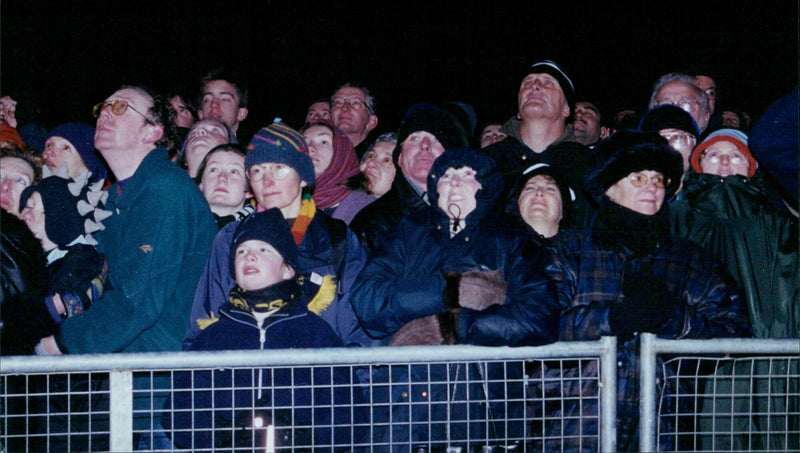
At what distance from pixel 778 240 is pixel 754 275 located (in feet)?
0.75

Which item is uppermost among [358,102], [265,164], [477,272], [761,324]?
[358,102]

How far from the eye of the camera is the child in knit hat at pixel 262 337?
3594 millimetres

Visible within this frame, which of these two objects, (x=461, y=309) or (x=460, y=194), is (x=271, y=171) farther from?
(x=461, y=309)

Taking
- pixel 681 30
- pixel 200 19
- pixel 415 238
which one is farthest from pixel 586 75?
pixel 415 238

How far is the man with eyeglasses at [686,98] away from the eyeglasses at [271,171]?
2598mm

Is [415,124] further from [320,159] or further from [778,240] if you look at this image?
[778,240]

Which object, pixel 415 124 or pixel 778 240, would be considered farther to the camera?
pixel 415 124

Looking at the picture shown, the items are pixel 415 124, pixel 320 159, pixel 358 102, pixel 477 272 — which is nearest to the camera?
pixel 477 272

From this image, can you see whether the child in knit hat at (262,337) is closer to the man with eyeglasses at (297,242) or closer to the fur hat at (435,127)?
the man with eyeglasses at (297,242)

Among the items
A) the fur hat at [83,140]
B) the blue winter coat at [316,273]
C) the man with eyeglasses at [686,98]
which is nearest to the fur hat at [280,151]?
the blue winter coat at [316,273]

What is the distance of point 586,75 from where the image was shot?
8984 mm

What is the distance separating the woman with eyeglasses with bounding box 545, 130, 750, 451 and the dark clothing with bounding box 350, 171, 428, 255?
3.11ft

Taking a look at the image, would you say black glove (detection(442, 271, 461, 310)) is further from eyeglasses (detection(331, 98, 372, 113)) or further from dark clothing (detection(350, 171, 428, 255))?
eyeglasses (detection(331, 98, 372, 113))

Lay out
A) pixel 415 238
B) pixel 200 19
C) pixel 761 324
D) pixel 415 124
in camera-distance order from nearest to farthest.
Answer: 1. pixel 415 238
2. pixel 761 324
3. pixel 415 124
4. pixel 200 19
